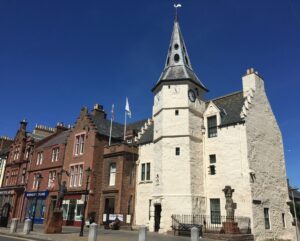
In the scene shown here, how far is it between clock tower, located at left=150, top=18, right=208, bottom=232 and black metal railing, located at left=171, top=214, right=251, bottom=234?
50cm

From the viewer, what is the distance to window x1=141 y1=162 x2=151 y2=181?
30.7 m

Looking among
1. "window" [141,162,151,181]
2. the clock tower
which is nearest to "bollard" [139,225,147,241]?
the clock tower

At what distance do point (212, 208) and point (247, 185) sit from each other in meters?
4.11

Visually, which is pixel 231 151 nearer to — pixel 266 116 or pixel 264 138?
pixel 264 138

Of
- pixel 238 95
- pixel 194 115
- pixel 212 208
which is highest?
pixel 238 95

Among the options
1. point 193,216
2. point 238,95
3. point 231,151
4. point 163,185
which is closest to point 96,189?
point 163,185

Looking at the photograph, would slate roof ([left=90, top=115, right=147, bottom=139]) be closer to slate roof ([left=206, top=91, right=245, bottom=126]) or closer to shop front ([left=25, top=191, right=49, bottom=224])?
shop front ([left=25, top=191, right=49, bottom=224])

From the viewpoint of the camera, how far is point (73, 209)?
109ft

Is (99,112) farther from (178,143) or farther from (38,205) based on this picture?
(178,143)

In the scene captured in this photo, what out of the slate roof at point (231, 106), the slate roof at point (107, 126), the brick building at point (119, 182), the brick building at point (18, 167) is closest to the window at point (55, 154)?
the brick building at point (18, 167)

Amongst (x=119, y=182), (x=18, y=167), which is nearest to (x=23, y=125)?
(x=18, y=167)

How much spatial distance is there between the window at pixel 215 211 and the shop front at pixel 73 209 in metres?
13.7

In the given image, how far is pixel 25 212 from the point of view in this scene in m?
40.5

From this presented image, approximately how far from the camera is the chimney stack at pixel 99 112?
3966cm
